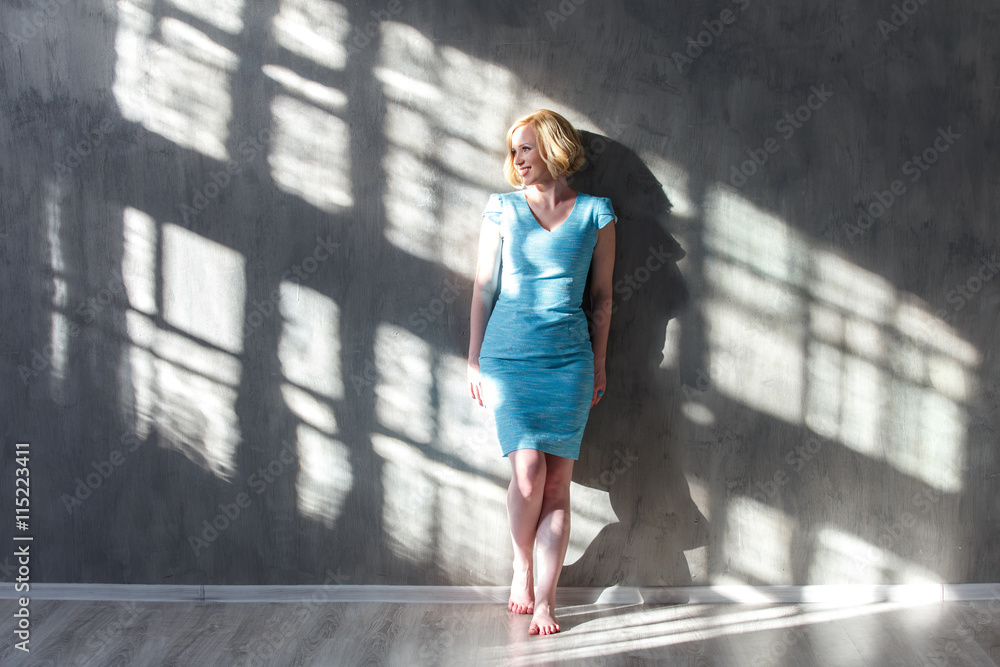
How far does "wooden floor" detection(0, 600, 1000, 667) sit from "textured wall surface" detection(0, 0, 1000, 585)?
0.46ft

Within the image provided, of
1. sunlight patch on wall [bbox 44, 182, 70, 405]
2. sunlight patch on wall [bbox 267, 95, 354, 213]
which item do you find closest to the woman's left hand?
sunlight patch on wall [bbox 267, 95, 354, 213]

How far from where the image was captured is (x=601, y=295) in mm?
2465

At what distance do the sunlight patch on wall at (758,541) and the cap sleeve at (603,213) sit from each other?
1.16 meters

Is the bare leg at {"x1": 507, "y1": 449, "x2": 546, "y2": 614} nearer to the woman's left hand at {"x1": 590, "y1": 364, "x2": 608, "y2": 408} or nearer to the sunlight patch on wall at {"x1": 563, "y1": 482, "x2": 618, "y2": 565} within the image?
the sunlight patch on wall at {"x1": 563, "y1": 482, "x2": 618, "y2": 565}

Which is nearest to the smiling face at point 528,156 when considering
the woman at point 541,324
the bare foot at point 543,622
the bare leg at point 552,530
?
the woman at point 541,324

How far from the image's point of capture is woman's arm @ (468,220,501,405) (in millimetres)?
2434

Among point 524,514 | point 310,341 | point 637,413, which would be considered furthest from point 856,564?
point 310,341

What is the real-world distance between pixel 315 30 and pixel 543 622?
2.24 meters

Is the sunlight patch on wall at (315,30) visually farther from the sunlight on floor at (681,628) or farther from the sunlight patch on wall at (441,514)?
the sunlight on floor at (681,628)

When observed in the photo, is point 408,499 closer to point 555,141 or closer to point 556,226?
point 556,226

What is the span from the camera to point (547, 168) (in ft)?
7.81

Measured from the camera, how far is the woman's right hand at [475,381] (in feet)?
8.09

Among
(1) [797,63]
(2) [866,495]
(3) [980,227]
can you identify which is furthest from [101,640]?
(3) [980,227]

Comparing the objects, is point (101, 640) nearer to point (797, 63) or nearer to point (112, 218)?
point (112, 218)
